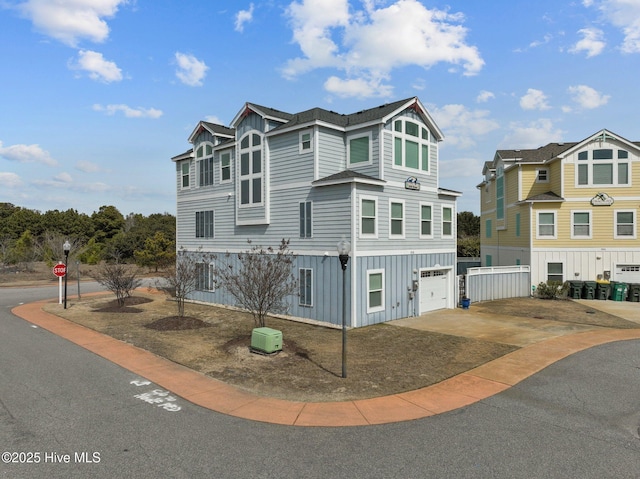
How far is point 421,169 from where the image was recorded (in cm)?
1975

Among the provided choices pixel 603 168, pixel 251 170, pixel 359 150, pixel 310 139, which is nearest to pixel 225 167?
pixel 251 170

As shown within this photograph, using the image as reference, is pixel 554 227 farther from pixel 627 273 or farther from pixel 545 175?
pixel 627 273

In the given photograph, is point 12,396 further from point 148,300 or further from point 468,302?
point 468,302

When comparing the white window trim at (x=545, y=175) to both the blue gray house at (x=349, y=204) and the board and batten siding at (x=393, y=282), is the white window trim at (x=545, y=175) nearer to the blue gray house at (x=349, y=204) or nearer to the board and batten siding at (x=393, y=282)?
the blue gray house at (x=349, y=204)

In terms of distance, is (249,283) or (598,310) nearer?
(249,283)

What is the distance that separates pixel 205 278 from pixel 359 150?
1206 cm

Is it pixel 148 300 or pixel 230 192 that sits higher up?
pixel 230 192

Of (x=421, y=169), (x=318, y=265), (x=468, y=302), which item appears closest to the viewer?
(x=318, y=265)

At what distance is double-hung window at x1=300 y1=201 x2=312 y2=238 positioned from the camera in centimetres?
1795

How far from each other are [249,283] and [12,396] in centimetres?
690

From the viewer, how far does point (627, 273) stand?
24.6m

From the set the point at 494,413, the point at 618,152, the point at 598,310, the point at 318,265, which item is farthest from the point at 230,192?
the point at 618,152

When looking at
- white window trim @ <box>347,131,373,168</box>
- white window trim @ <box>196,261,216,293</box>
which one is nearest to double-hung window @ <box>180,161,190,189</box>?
white window trim @ <box>196,261,216,293</box>

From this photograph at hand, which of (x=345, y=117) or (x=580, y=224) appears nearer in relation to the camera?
(x=345, y=117)
